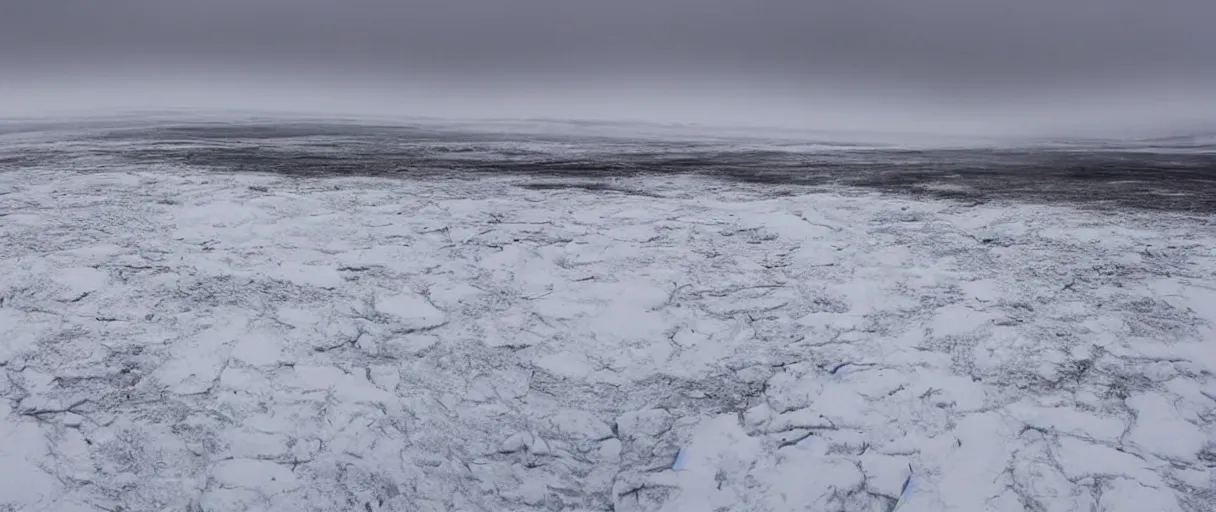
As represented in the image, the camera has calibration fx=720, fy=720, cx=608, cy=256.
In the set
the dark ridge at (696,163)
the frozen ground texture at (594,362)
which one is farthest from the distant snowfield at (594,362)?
the dark ridge at (696,163)

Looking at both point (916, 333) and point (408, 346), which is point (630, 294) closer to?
point (408, 346)

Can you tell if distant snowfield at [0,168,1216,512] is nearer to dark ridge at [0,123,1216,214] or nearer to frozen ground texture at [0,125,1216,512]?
frozen ground texture at [0,125,1216,512]

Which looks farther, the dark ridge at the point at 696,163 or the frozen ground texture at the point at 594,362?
the dark ridge at the point at 696,163

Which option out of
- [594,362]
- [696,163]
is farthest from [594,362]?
[696,163]

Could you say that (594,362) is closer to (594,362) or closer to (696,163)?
(594,362)

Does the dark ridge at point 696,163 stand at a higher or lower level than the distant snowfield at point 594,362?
higher

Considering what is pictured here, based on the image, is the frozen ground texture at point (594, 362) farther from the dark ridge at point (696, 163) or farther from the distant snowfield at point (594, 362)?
the dark ridge at point (696, 163)

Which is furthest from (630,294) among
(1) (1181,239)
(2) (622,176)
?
(1) (1181,239)
